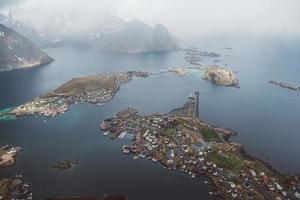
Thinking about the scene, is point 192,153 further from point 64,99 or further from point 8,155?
point 64,99

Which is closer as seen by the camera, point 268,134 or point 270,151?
point 270,151

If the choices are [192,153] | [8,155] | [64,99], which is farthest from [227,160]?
→ [64,99]

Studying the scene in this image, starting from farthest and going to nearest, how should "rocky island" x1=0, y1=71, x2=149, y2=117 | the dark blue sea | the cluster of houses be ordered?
"rocky island" x1=0, y1=71, x2=149, y2=117
the dark blue sea
the cluster of houses

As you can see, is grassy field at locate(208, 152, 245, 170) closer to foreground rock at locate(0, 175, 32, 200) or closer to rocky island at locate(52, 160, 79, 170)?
rocky island at locate(52, 160, 79, 170)

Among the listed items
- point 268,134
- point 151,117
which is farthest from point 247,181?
point 151,117

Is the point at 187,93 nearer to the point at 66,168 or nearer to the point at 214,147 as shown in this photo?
the point at 214,147

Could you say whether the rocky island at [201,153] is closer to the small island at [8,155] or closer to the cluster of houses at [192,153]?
the cluster of houses at [192,153]

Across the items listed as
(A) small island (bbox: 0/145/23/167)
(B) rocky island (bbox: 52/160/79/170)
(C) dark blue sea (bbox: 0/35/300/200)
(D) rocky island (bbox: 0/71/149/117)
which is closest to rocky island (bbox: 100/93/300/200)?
(C) dark blue sea (bbox: 0/35/300/200)

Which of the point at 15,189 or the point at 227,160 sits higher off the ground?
the point at 227,160
